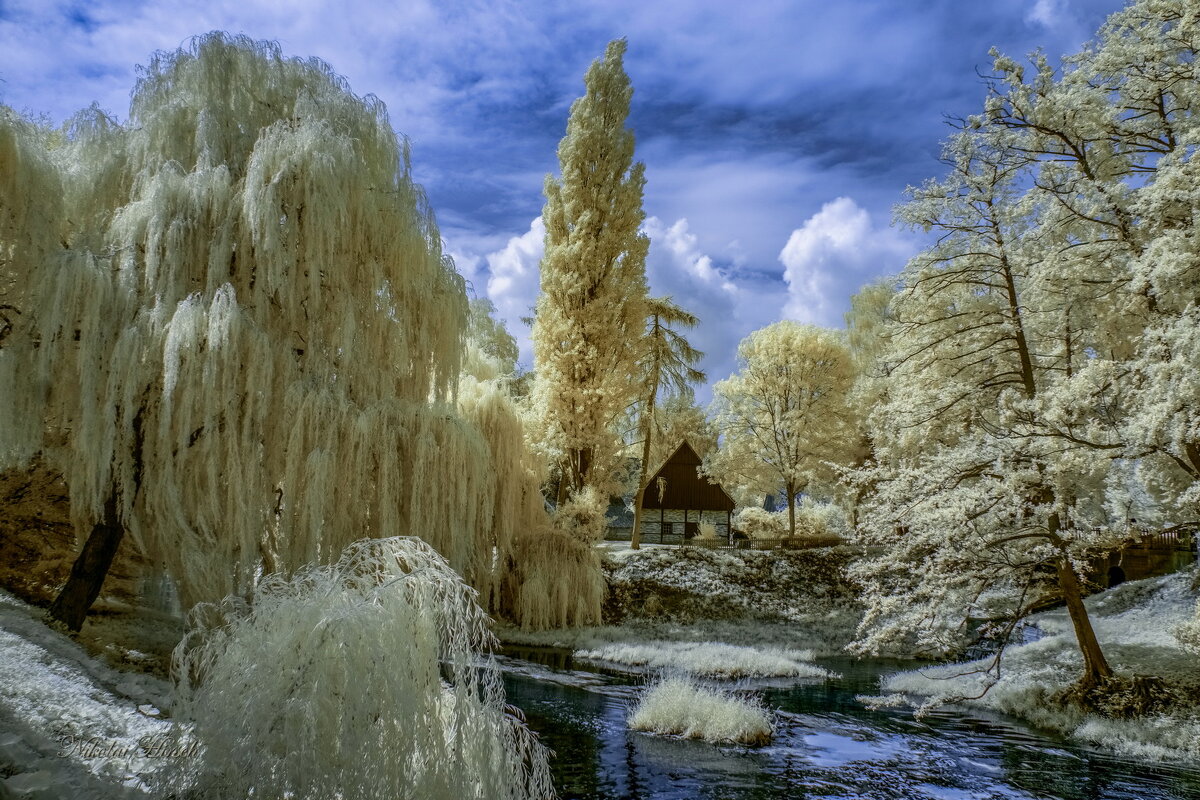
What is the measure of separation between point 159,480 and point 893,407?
36.6 ft

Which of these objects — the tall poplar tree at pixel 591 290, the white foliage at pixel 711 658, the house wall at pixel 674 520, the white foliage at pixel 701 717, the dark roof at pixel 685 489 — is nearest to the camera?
the white foliage at pixel 701 717

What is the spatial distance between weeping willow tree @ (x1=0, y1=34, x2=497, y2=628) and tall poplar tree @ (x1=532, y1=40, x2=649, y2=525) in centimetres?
1004

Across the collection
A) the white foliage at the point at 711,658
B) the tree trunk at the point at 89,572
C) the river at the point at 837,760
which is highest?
the tree trunk at the point at 89,572

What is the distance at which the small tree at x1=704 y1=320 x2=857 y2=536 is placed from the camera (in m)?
28.6

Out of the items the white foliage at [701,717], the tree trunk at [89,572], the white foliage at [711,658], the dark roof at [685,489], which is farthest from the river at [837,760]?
the dark roof at [685,489]

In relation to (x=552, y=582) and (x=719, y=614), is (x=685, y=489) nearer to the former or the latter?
(x=719, y=614)

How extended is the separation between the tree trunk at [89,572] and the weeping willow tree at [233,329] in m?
0.02

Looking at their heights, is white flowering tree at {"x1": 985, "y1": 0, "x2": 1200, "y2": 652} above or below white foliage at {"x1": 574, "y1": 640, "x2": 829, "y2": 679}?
above

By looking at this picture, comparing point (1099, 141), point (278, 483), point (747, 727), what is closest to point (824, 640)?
point (747, 727)

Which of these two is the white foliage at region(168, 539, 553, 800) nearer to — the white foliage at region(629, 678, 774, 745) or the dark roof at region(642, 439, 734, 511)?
the white foliage at region(629, 678, 774, 745)

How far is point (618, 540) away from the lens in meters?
32.4

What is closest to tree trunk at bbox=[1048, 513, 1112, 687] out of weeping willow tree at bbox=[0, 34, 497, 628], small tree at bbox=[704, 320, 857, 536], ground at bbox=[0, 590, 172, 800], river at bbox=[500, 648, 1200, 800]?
river at bbox=[500, 648, 1200, 800]

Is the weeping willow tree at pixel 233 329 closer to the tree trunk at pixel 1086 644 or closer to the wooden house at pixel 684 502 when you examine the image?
the tree trunk at pixel 1086 644

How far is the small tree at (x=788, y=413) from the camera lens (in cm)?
2856
